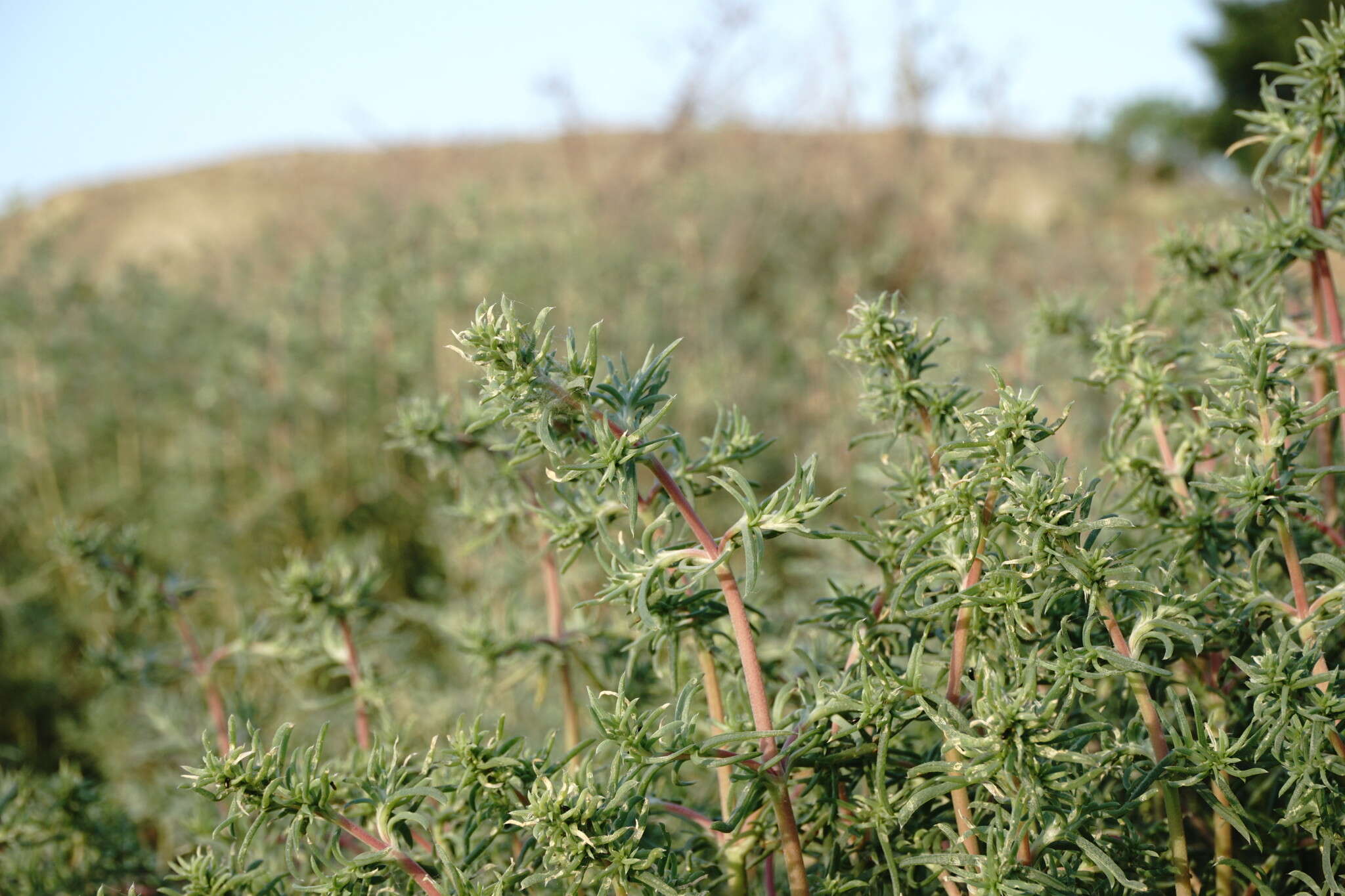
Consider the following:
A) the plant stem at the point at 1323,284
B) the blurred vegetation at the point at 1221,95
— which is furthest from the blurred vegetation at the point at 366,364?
the blurred vegetation at the point at 1221,95

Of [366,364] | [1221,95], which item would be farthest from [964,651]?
[1221,95]

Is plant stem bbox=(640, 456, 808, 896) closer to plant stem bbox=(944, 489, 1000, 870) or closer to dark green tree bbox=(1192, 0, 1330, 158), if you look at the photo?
plant stem bbox=(944, 489, 1000, 870)

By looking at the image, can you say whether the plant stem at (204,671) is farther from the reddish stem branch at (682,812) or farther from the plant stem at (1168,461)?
the plant stem at (1168,461)

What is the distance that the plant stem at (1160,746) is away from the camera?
2.90ft

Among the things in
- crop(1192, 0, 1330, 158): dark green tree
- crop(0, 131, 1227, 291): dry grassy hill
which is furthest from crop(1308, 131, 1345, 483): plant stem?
crop(1192, 0, 1330, 158): dark green tree

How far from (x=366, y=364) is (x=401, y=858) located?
3625mm

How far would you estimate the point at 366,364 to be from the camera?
4.31 meters

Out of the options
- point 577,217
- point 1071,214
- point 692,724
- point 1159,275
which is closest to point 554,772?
point 692,724

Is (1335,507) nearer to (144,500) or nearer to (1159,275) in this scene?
(1159,275)

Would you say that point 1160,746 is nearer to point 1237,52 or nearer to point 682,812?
point 682,812

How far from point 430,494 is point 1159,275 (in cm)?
280

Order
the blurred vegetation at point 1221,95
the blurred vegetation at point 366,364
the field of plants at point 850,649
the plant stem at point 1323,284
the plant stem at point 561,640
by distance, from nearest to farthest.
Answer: the field of plants at point 850,649 < the plant stem at point 1323,284 < the plant stem at point 561,640 < the blurred vegetation at point 366,364 < the blurred vegetation at point 1221,95

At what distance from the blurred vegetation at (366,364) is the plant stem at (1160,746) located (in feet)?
2.56

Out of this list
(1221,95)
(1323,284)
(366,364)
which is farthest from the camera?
(1221,95)
